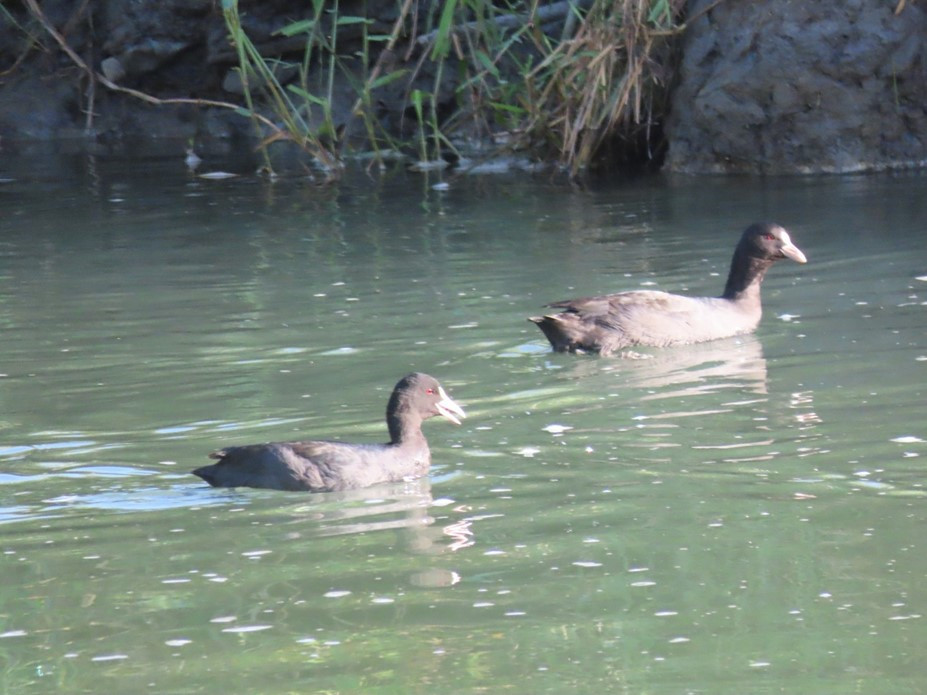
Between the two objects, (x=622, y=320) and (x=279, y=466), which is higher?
(x=622, y=320)

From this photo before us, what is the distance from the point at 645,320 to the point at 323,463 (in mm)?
3266

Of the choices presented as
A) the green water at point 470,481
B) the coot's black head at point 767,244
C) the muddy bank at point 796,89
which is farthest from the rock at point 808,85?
the coot's black head at point 767,244

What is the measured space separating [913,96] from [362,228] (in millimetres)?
6451

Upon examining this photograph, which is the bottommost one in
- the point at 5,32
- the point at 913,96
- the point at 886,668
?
the point at 886,668

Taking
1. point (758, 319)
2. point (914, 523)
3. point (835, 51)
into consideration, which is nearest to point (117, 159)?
point (835, 51)

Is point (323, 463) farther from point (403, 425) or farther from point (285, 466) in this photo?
point (403, 425)

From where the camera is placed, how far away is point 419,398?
7.40m

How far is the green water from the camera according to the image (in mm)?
5121

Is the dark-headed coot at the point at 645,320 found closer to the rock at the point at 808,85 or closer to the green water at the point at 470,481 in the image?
the green water at the point at 470,481

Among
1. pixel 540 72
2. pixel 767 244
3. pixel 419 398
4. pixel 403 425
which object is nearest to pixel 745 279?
pixel 767 244

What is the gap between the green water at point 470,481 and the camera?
5.12 m

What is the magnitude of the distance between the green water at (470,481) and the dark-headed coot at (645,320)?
13cm

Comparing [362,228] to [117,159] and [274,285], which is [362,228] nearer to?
[274,285]

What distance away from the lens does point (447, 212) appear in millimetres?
15516
